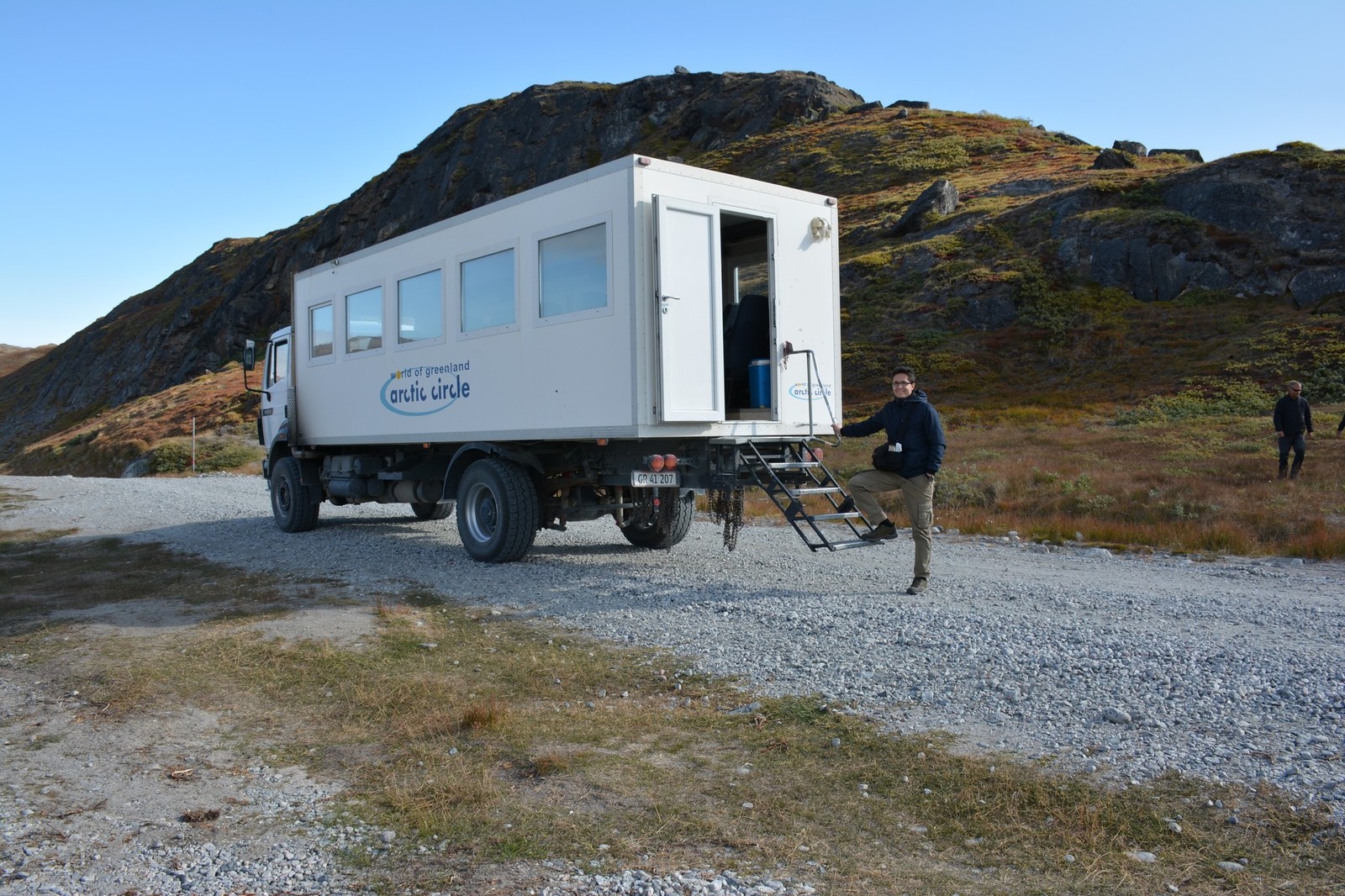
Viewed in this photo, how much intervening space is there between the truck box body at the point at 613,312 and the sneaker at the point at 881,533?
52.7 inches

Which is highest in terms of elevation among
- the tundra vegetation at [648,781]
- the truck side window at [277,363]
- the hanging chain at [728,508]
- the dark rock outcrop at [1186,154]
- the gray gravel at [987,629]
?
the dark rock outcrop at [1186,154]

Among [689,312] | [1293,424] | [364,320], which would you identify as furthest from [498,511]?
[1293,424]

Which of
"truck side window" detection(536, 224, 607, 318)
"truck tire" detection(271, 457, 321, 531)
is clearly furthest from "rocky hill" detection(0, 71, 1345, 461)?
"truck side window" detection(536, 224, 607, 318)

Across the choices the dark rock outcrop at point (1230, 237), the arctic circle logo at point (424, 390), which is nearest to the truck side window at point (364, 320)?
the arctic circle logo at point (424, 390)

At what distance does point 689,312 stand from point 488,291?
2.66 meters

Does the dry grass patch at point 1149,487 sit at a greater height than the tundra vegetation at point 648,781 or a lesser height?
greater

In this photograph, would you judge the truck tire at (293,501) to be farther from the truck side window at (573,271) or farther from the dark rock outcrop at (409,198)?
the dark rock outcrop at (409,198)

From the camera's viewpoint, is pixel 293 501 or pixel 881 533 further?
pixel 293 501

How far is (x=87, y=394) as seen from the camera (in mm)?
88625

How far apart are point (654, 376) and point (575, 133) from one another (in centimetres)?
9288

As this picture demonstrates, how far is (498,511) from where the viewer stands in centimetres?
1050

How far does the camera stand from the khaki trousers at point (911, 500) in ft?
28.0

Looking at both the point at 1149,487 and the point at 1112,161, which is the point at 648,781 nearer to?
the point at 1149,487

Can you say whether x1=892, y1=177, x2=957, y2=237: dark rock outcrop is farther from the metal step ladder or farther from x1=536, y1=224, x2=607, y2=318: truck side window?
x1=536, y1=224, x2=607, y2=318: truck side window
